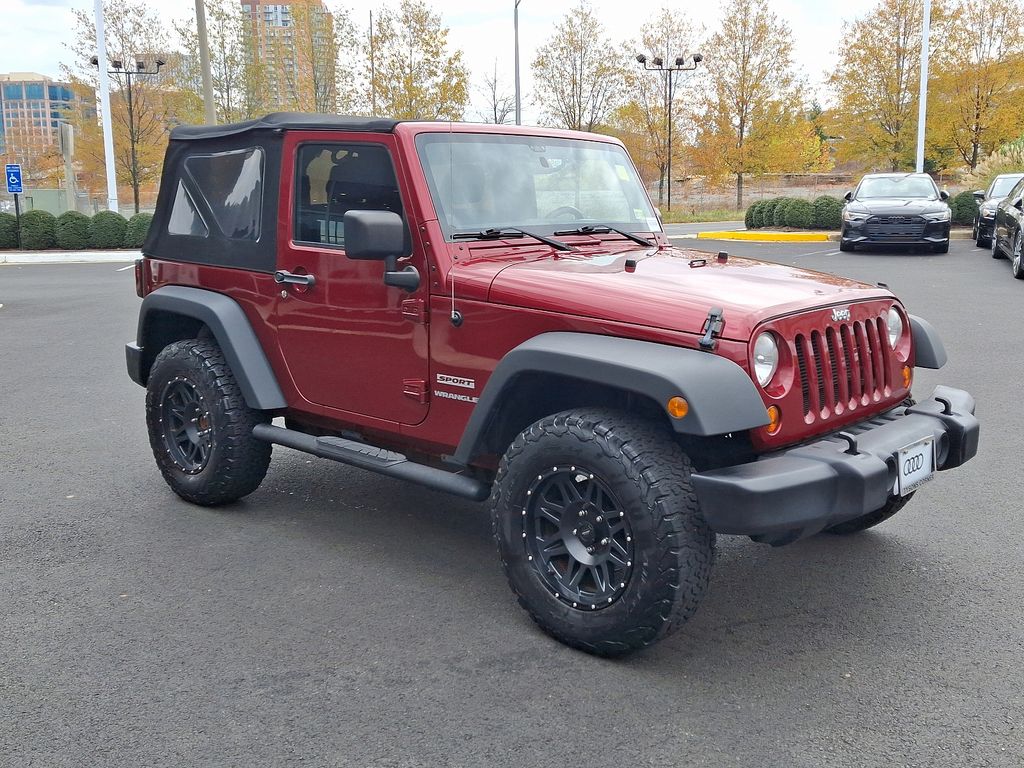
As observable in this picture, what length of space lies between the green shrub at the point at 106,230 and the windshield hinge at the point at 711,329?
24.6 metres

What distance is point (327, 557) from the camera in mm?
4512

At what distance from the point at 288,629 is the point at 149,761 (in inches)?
36.4

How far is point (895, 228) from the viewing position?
18625 mm

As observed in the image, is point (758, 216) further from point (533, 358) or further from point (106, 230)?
point (533, 358)

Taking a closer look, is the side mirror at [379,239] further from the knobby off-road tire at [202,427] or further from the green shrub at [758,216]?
the green shrub at [758,216]

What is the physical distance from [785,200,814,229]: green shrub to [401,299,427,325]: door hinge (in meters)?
23.5

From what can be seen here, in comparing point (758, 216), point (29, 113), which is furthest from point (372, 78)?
point (29, 113)

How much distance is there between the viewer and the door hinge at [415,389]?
13.4 ft

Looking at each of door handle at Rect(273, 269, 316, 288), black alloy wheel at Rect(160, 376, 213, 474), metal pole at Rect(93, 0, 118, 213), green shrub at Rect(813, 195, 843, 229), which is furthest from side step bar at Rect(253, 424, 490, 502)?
metal pole at Rect(93, 0, 118, 213)

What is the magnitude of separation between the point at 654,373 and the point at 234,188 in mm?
2765

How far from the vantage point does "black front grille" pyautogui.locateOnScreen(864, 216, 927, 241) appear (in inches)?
728

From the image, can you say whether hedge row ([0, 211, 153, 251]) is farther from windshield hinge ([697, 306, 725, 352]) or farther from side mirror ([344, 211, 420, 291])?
windshield hinge ([697, 306, 725, 352])

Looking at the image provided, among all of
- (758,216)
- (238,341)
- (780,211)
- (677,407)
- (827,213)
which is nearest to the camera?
(677,407)

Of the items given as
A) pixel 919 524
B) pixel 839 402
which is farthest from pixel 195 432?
pixel 919 524
